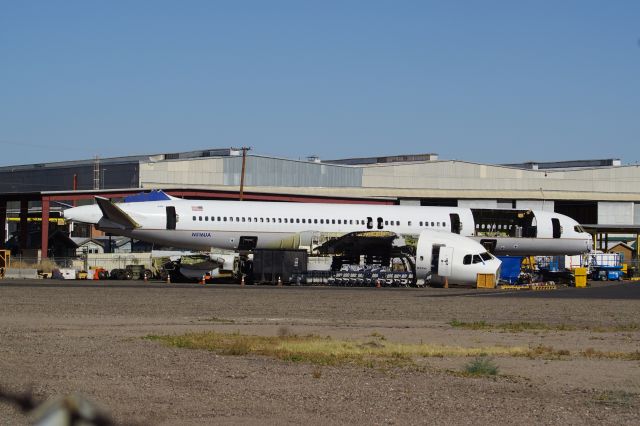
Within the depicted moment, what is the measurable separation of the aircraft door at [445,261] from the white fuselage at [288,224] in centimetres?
817

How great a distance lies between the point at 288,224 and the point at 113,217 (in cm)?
1020

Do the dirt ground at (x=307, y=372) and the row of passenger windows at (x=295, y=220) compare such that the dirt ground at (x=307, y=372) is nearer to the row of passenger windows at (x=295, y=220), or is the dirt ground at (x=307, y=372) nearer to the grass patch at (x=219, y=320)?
the grass patch at (x=219, y=320)

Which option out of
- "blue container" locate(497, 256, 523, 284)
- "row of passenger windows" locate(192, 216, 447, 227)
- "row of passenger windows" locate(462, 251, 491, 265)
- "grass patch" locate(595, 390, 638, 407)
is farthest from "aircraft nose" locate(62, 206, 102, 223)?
"grass patch" locate(595, 390, 638, 407)

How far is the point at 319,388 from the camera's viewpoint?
13016mm

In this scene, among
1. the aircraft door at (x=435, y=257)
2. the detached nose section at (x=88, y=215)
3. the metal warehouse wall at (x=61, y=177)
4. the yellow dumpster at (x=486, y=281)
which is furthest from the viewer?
the metal warehouse wall at (x=61, y=177)

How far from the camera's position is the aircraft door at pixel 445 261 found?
4734 centimetres

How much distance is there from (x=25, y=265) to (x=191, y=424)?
57691 millimetres

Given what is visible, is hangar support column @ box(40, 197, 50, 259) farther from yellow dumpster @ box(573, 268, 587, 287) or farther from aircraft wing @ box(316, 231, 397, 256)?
yellow dumpster @ box(573, 268, 587, 287)

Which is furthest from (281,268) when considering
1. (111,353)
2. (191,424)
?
(191,424)

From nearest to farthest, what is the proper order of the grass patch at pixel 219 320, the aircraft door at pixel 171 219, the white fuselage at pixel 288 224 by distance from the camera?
the grass patch at pixel 219 320
the aircraft door at pixel 171 219
the white fuselage at pixel 288 224

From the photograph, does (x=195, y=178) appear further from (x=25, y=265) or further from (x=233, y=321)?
(x=233, y=321)

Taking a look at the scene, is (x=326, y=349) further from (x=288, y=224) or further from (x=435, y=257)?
(x=288, y=224)

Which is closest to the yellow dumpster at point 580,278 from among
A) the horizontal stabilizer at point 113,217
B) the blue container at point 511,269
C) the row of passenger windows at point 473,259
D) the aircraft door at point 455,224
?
the blue container at point 511,269

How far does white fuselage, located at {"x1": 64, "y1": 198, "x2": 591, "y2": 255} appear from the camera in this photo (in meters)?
51.6
